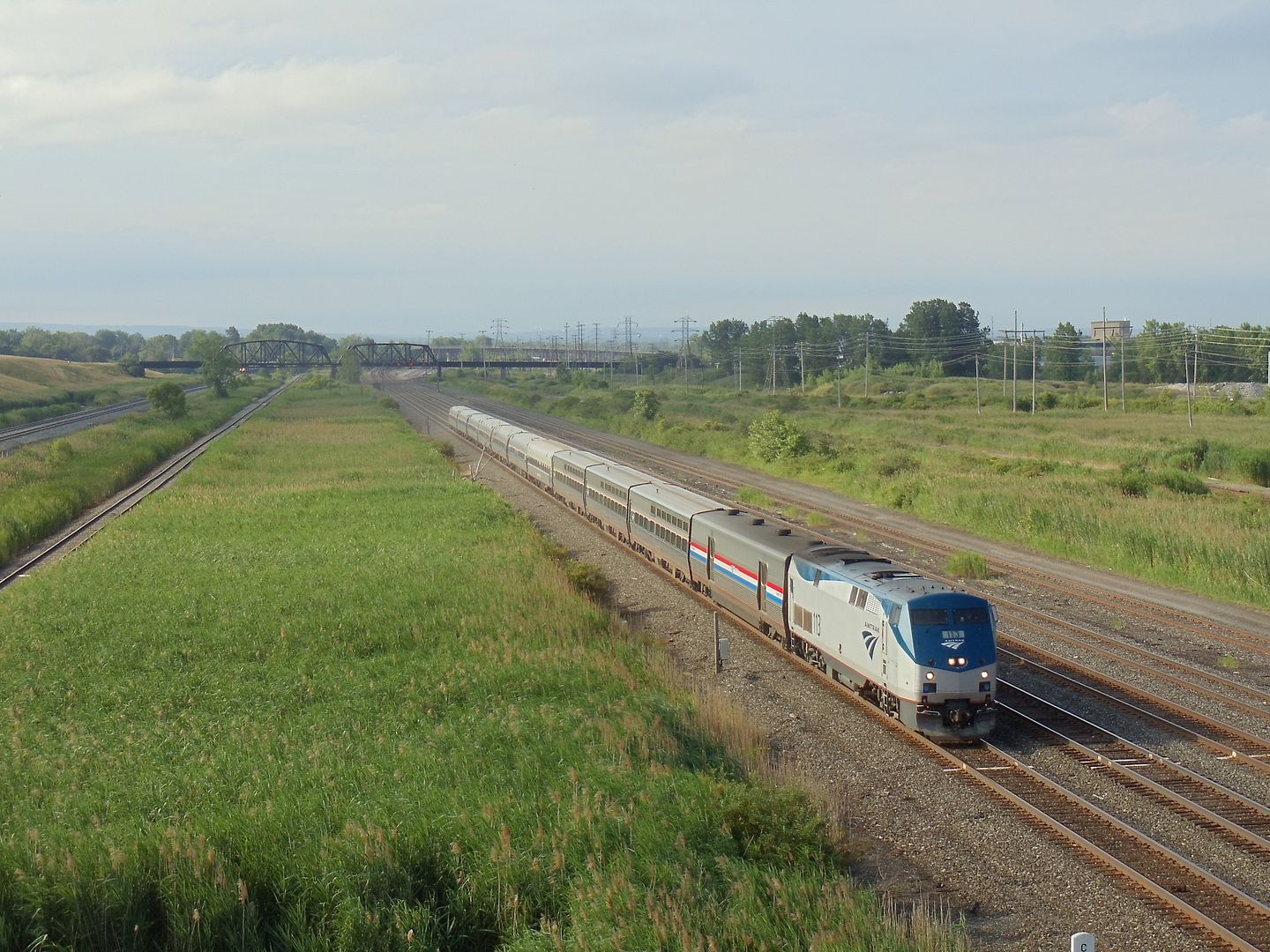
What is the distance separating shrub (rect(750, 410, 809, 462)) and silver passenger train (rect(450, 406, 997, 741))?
28.4 m

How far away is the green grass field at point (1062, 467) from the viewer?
34406mm

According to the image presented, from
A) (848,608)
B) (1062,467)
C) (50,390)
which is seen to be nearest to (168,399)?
(50,390)

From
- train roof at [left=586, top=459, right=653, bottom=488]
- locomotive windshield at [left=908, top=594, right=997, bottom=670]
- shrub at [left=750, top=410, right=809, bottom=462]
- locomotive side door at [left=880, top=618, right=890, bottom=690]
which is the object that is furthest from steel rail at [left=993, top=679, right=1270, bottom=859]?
shrub at [left=750, top=410, right=809, bottom=462]

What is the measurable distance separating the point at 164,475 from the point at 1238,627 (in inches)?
2424

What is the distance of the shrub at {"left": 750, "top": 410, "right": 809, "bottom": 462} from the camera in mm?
64375

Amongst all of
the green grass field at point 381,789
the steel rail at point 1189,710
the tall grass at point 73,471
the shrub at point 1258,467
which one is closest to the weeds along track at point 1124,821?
the steel rail at point 1189,710

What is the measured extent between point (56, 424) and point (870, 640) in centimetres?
10659

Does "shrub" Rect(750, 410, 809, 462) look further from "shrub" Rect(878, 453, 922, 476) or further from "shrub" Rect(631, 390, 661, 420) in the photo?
"shrub" Rect(631, 390, 661, 420)

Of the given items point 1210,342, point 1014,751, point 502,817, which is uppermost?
point 1210,342

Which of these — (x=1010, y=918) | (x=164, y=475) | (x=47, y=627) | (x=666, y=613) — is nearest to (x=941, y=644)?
(x=1010, y=918)

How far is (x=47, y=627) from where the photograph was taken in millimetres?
25703

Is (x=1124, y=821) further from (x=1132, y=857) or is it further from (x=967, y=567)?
(x=967, y=567)

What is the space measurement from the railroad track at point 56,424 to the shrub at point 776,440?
5214 centimetres

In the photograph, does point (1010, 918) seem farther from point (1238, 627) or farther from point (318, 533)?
point (318, 533)
